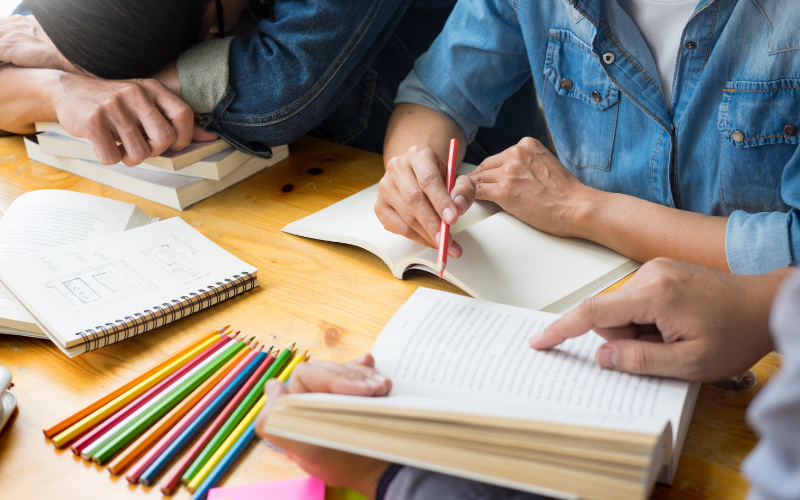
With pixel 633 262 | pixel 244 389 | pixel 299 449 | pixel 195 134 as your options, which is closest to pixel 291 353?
pixel 244 389

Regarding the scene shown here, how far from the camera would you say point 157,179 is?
112 centimetres

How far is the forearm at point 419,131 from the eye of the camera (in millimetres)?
1082

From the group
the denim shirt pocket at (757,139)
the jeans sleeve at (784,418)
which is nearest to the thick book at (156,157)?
the denim shirt pocket at (757,139)

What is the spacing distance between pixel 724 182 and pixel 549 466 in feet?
2.01

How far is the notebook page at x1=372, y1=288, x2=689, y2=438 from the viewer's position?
1.77 ft

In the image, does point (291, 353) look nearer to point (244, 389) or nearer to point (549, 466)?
point (244, 389)

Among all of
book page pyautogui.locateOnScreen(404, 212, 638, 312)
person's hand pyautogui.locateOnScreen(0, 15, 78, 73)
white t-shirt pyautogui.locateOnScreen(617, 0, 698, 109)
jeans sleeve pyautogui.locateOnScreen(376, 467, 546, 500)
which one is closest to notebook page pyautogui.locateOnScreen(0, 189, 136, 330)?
person's hand pyautogui.locateOnScreen(0, 15, 78, 73)

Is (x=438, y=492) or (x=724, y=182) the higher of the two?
(x=724, y=182)

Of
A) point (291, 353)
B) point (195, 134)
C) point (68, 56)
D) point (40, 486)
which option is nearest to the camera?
point (40, 486)

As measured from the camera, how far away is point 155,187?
110 centimetres

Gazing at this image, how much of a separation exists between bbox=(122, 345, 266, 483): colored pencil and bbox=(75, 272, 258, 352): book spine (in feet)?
0.46

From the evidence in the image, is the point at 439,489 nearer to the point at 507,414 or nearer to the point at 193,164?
the point at 507,414

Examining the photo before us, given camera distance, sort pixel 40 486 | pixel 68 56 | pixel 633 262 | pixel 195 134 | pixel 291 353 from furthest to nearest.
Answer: pixel 195 134 < pixel 68 56 < pixel 633 262 < pixel 291 353 < pixel 40 486

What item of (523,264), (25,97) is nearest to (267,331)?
(523,264)
